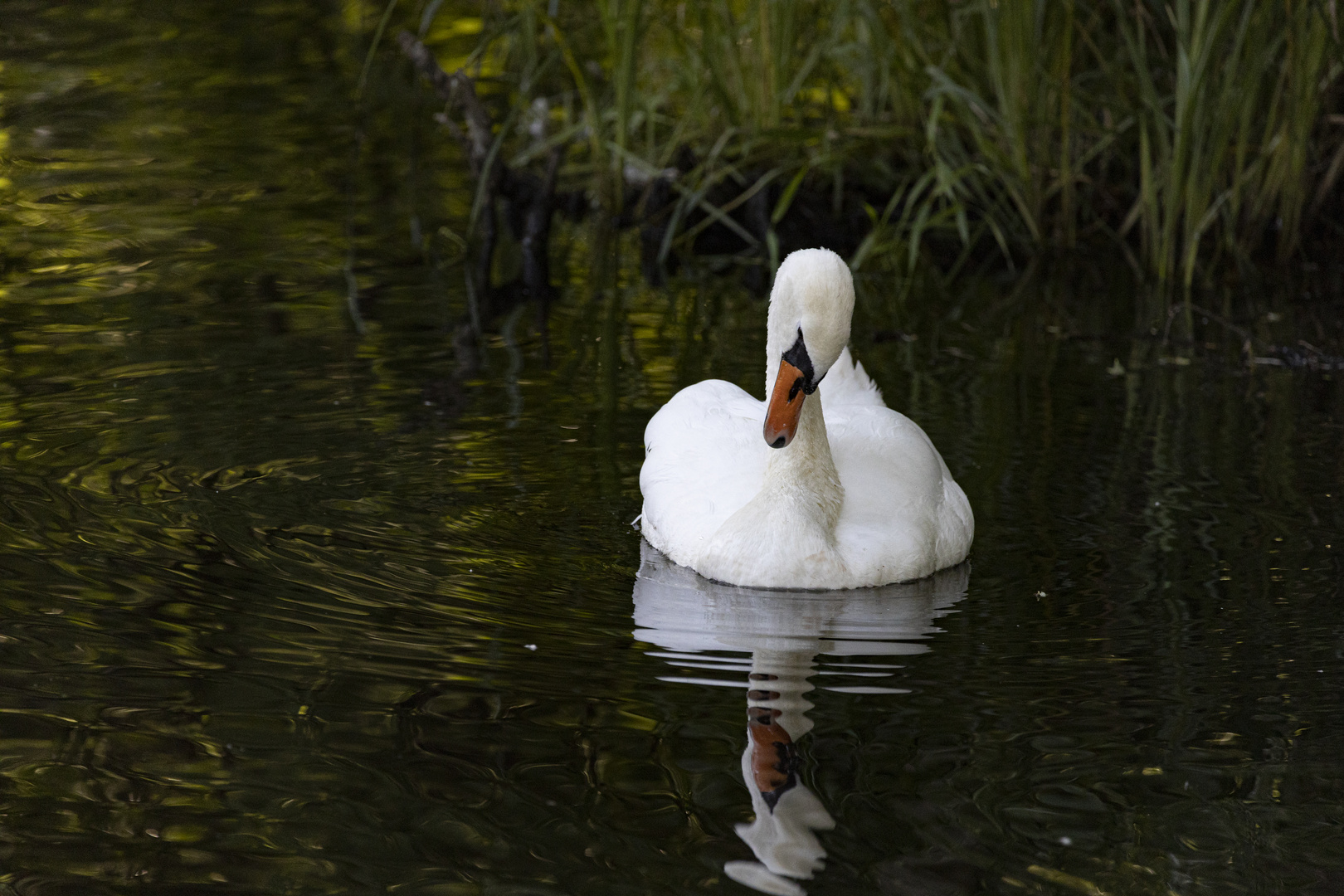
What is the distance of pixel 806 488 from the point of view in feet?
16.7

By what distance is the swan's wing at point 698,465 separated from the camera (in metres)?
5.22

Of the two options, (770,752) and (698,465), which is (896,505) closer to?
(698,465)

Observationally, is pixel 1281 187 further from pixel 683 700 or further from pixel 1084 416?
pixel 683 700

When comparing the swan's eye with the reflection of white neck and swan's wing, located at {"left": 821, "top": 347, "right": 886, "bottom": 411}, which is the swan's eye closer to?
the reflection of white neck

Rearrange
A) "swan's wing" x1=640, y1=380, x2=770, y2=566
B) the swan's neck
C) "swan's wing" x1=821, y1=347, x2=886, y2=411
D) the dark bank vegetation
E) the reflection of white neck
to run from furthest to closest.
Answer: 1. the dark bank vegetation
2. "swan's wing" x1=821, y1=347, x2=886, y2=411
3. "swan's wing" x1=640, y1=380, x2=770, y2=566
4. the swan's neck
5. the reflection of white neck

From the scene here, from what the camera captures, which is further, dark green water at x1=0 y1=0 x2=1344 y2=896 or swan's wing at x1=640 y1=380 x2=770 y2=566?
swan's wing at x1=640 y1=380 x2=770 y2=566

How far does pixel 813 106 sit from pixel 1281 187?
8.94ft

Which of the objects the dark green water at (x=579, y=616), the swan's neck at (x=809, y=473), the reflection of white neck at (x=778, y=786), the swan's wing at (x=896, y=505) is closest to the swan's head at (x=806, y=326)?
the swan's neck at (x=809, y=473)

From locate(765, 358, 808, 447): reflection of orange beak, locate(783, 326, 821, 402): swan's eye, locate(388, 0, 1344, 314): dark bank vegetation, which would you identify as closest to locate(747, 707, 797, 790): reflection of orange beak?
locate(765, 358, 808, 447): reflection of orange beak

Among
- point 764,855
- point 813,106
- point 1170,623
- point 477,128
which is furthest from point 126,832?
point 813,106

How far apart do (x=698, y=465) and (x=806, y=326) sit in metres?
0.76

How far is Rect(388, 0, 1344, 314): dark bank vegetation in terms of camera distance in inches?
340

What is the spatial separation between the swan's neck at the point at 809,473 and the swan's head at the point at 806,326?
0.17m

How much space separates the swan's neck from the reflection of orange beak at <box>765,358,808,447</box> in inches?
6.4
